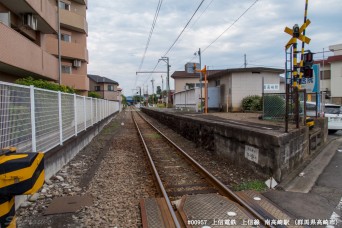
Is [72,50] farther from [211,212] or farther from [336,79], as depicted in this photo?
[336,79]

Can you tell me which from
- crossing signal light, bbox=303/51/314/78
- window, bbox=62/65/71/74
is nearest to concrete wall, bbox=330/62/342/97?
window, bbox=62/65/71/74

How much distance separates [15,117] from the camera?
5234 mm

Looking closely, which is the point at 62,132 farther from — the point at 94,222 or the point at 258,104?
the point at 258,104

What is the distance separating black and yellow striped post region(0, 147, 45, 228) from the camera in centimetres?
294

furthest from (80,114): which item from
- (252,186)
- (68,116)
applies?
(252,186)

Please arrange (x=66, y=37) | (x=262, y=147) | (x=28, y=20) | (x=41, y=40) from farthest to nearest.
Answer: (x=66, y=37), (x=41, y=40), (x=28, y=20), (x=262, y=147)

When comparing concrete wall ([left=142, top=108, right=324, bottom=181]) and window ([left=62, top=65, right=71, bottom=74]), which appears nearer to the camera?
concrete wall ([left=142, top=108, right=324, bottom=181])

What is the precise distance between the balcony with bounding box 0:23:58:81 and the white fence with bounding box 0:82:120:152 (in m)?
5.04

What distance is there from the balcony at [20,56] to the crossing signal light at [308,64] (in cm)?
1126

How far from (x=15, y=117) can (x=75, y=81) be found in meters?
24.0

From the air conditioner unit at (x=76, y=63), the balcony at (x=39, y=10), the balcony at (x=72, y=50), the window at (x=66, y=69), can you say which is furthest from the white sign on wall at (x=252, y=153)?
the air conditioner unit at (x=76, y=63)

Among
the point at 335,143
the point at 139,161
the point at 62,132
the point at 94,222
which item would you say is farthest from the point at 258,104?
the point at 94,222

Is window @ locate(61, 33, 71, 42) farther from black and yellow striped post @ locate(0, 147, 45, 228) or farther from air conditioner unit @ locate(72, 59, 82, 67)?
black and yellow striped post @ locate(0, 147, 45, 228)

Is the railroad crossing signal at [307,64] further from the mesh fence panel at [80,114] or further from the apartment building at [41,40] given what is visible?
the apartment building at [41,40]
